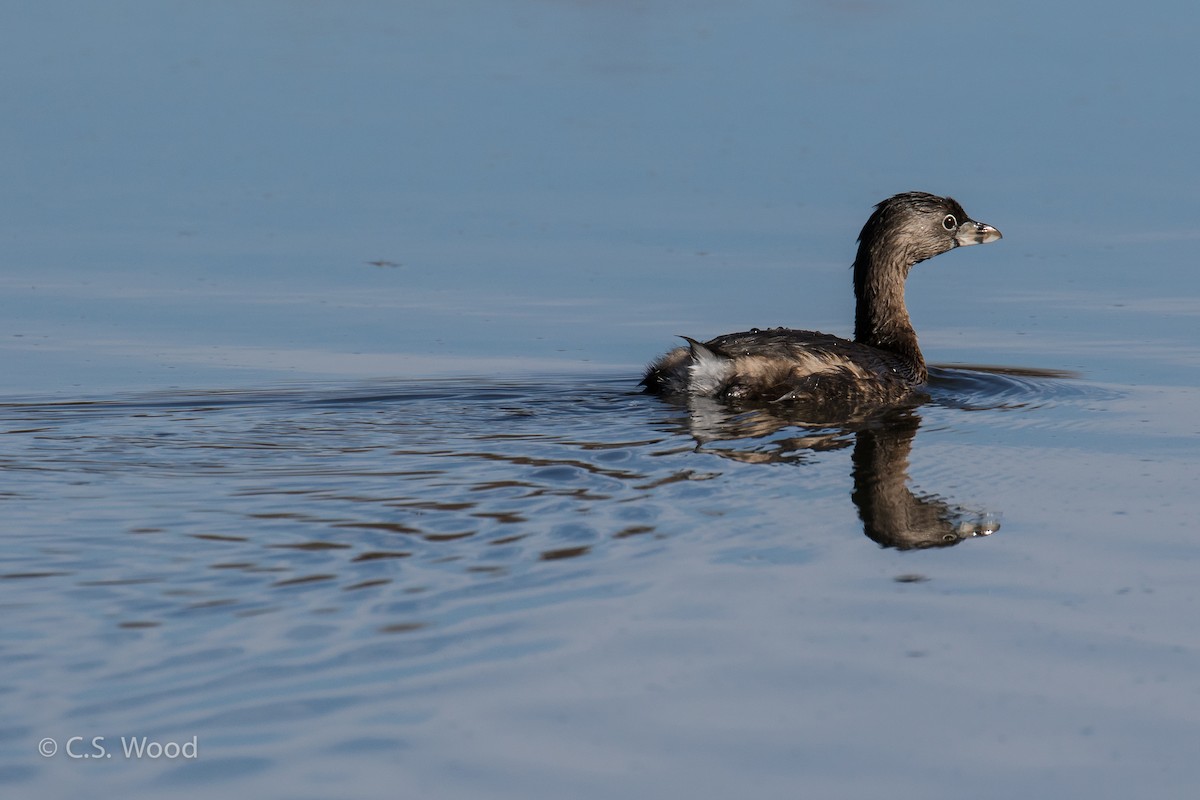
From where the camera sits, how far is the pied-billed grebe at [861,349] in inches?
423

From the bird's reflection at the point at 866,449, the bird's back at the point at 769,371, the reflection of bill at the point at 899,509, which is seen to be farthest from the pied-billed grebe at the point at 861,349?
the reflection of bill at the point at 899,509

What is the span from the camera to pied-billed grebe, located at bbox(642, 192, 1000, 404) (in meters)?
10.7

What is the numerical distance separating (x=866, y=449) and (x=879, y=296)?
116 inches

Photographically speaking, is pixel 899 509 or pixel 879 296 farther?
pixel 879 296

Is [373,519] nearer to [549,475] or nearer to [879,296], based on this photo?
[549,475]

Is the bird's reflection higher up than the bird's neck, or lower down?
lower down

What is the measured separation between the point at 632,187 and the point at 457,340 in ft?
14.6

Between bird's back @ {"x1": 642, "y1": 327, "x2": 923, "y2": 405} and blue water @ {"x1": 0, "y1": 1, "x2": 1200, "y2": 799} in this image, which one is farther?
bird's back @ {"x1": 642, "y1": 327, "x2": 923, "y2": 405}

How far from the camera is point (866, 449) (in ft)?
32.1

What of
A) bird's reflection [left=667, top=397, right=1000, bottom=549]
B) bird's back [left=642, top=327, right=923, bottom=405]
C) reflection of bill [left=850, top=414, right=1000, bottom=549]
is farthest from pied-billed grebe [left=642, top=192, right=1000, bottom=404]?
reflection of bill [left=850, top=414, right=1000, bottom=549]

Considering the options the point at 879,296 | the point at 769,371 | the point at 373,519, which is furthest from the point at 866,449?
the point at 373,519

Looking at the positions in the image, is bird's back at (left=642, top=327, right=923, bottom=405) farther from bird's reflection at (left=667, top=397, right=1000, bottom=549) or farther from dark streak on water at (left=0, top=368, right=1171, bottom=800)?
dark streak on water at (left=0, top=368, right=1171, bottom=800)

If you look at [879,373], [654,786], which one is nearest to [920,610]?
[654,786]

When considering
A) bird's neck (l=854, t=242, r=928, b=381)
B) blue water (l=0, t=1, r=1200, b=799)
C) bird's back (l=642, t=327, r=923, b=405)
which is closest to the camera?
blue water (l=0, t=1, r=1200, b=799)
